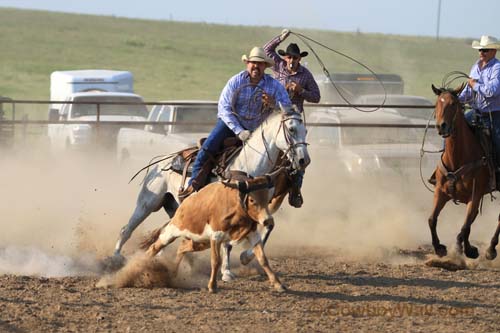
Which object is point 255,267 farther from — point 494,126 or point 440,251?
point 494,126

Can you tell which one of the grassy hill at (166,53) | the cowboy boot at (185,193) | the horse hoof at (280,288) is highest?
the cowboy boot at (185,193)

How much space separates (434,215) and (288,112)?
2.69 meters

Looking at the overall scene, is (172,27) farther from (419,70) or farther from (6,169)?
(6,169)

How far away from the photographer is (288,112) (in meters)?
7.47

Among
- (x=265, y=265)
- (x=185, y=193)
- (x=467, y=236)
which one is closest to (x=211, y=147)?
(x=185, y=193)

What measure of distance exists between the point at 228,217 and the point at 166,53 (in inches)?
1987

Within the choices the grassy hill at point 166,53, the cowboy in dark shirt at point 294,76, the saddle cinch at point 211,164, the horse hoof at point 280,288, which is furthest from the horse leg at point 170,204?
the grassy hill at point 166,53

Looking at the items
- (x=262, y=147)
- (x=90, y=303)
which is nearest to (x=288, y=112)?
(x=262, y=147)

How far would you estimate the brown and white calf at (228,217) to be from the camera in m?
7.21

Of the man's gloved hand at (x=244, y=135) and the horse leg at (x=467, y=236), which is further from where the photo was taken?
the horse leg at (x=467, y=236)

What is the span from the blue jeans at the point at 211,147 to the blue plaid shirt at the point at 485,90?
2.69 meters

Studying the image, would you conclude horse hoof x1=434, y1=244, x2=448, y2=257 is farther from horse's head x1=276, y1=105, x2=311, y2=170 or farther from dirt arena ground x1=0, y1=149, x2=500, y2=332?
horse's head x1=276, y1=105, x2=311, y2=170

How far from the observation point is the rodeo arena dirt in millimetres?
6492

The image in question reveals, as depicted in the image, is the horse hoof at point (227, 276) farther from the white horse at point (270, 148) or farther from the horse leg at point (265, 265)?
the horse leg at point (265, 265)
